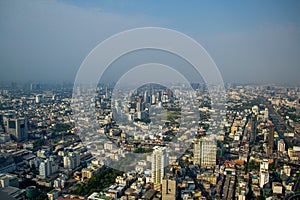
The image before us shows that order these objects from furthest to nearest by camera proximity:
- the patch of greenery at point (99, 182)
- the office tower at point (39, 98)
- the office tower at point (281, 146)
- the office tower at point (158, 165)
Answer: the office tower at point (39, 98), the office tower at point (281, 146), the patch of greenery at point (99, 182), the office tower at point (158, 165)

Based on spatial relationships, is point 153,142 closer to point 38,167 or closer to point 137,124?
point 137,124

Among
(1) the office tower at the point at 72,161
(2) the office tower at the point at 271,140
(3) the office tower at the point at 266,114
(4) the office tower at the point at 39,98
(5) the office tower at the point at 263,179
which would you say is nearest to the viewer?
(5) the office tower at the point at 263,179

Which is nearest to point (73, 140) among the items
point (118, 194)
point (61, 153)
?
point (61, 153)

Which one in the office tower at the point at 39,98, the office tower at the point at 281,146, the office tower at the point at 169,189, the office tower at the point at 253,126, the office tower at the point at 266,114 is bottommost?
the office tower at the point at 169,189

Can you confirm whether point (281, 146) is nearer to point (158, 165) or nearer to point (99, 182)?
point (158, 165)

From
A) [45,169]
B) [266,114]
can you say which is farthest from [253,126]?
[45,169]

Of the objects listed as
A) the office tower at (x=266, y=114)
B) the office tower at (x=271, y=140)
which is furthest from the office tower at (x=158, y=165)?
the office tower at (x=266, y=114)

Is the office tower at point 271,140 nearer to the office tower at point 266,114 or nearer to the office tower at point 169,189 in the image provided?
the office tower at point 266,114
